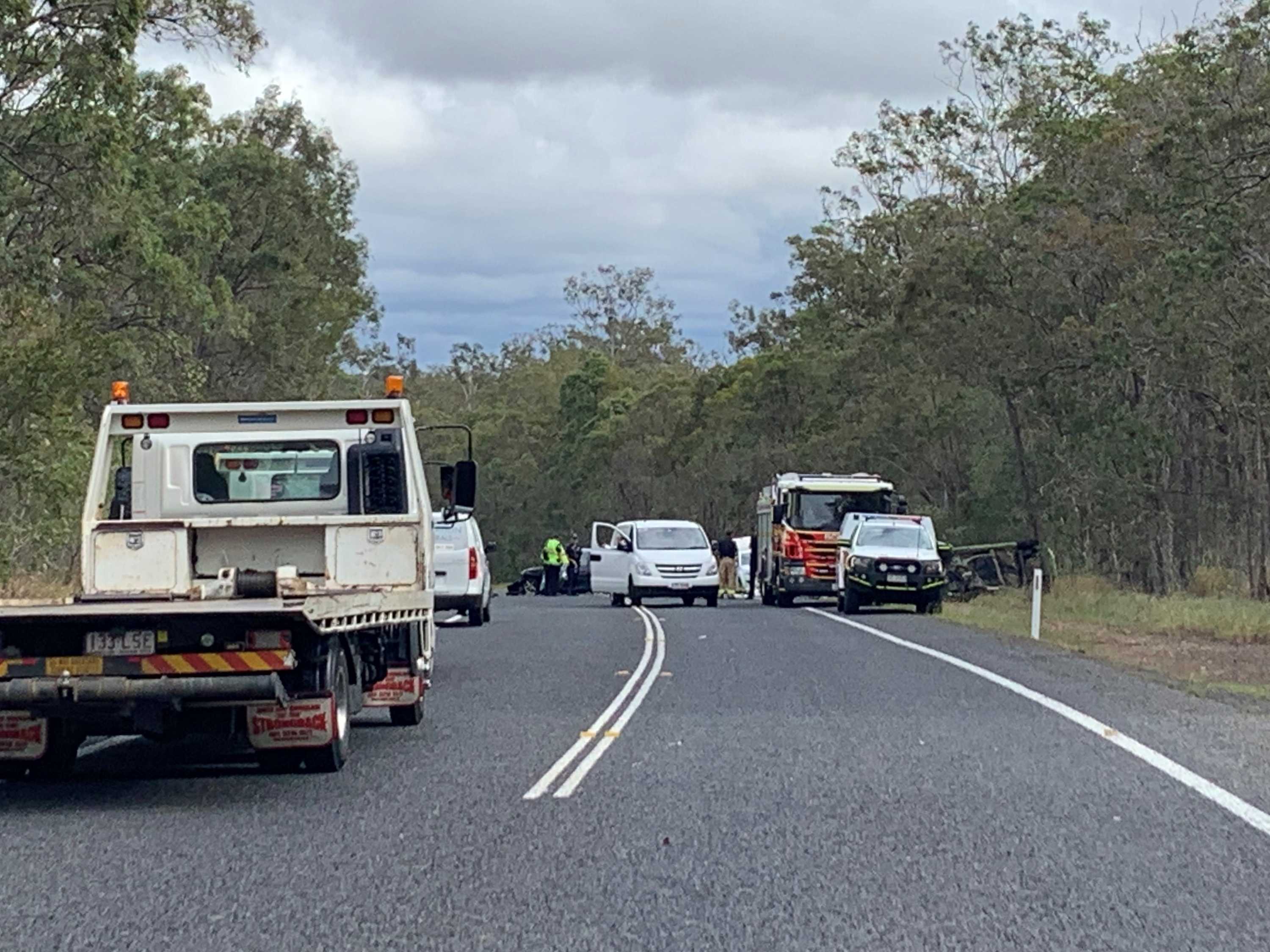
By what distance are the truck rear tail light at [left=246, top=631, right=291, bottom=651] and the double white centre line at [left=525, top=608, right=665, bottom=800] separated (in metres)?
1.64

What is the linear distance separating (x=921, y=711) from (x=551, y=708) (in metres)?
3.08

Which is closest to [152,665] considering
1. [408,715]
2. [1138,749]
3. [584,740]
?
[584,740]

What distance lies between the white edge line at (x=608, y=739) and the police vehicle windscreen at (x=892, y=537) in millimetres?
12195

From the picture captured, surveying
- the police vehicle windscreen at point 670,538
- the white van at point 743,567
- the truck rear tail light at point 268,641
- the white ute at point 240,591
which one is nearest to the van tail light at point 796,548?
the police vehicle windscreen at point 670,538

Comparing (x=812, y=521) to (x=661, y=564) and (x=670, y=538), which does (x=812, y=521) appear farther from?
(x=661, y=564)

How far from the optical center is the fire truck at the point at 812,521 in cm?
3684

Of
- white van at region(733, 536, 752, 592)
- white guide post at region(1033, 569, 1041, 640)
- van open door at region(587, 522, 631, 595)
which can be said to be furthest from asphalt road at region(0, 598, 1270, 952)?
white van at region(733, 536, 752, 592)

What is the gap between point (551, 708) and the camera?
15312mm

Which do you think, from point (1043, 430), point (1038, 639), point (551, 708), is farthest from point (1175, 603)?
point (551, 708)

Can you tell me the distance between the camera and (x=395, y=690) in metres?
13.4

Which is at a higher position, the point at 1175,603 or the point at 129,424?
the point at 129,424

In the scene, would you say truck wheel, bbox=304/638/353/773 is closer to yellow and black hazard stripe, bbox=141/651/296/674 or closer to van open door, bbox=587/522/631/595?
yellow and black hazard stripe, bbox=141/651/296/674

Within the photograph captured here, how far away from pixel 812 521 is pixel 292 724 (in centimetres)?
2692

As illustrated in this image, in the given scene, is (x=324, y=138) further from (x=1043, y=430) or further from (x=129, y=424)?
(x=129, y=424)
